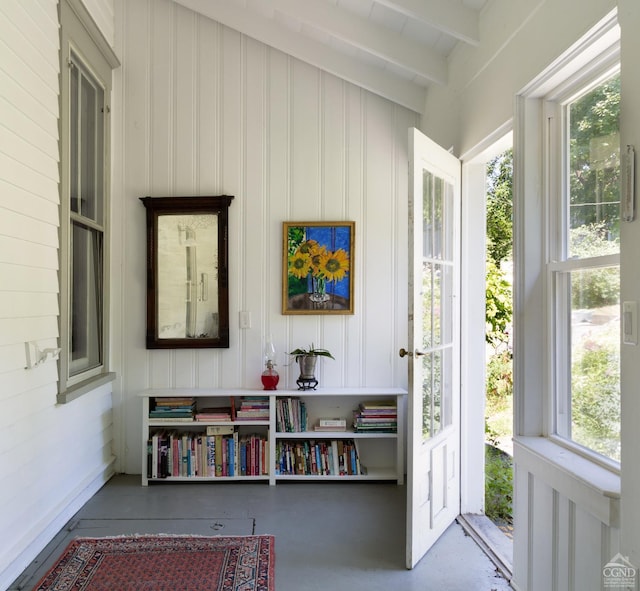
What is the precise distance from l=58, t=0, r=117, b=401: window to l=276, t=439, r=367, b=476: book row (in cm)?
144

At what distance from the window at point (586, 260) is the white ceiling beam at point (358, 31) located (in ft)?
4.17

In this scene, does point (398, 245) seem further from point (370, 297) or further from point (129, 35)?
point (129, 35)

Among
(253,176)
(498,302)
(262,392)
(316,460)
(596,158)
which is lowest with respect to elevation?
(316,460)

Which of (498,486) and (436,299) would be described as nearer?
(436,299)

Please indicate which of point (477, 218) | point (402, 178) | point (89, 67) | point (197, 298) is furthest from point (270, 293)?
point (89, 67)

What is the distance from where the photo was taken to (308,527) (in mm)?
2633

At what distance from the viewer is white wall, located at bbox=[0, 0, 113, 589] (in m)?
2.08

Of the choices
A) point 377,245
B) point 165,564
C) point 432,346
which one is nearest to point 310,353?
point 377,245

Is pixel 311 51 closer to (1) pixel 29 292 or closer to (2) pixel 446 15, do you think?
(2) pixel 446 15

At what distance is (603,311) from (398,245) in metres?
1.94

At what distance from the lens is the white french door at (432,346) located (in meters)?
2.26

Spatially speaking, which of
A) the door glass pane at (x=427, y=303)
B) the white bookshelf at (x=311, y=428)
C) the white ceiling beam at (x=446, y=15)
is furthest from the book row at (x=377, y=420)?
the white ceiling beam at (x=446, y=15)

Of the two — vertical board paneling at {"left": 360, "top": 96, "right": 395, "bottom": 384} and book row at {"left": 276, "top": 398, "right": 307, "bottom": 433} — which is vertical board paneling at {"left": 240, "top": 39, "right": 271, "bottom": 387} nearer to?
book row at {"left": 276, "top": 398, "right": 307, "bottom": 433}

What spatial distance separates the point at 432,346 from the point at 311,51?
2.30 metres
